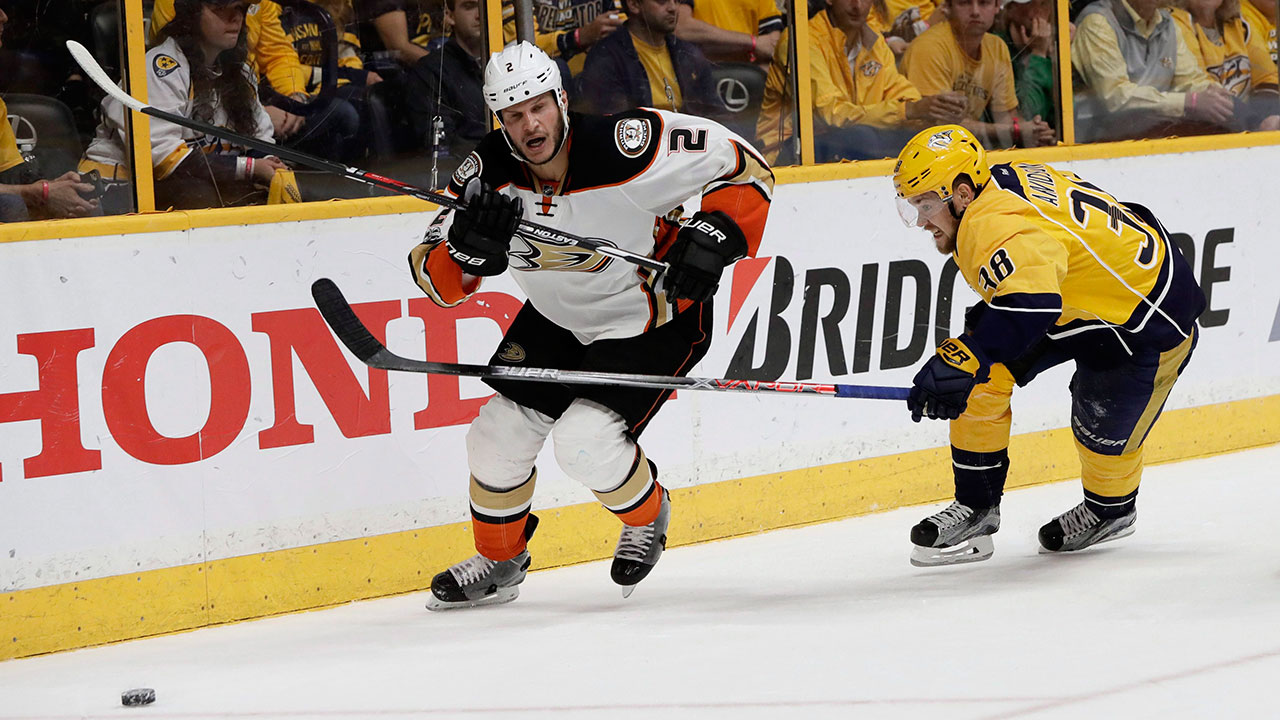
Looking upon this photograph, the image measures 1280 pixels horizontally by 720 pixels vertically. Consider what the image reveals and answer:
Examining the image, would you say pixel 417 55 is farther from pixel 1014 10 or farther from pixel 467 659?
pixel 1014 10

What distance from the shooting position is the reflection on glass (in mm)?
3506

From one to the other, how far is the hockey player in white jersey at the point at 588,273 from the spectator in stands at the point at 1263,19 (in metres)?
2.80

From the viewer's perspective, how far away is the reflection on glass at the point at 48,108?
3.51 metres

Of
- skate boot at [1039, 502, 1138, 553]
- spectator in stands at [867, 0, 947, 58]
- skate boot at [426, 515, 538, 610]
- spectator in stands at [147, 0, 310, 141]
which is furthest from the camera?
spectator in stands at [867, 0, 947, 58]

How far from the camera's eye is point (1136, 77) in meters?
5.25

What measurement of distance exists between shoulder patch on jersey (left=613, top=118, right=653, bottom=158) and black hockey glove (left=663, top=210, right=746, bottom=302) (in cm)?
22

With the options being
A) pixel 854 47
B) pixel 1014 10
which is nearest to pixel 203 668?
pixel 854 47

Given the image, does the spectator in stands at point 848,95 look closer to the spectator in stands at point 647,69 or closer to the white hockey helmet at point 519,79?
the spectator in stands at point 647,69

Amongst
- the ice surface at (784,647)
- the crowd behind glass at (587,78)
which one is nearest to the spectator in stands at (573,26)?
the crowd behind glass at (587,78)

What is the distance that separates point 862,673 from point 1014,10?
2.90 m

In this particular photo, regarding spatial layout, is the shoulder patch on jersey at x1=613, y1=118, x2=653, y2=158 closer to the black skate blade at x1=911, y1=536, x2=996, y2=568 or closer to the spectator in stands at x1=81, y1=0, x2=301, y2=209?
the spectator in stands at x1=81, y1=0, x2=301, y2=209

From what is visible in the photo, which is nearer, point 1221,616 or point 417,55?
point 1221,616

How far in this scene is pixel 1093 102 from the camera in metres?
5.15

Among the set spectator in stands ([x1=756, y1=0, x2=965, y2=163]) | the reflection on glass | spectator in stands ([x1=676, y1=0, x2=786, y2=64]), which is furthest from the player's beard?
spectator in stands ([x1=756, y1=0, x2=965, y2=163])
